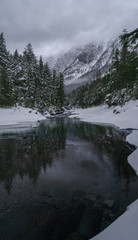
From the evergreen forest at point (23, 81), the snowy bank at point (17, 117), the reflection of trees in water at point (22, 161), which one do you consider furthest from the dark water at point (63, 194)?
→ the evergreen forest at point (23, 81)

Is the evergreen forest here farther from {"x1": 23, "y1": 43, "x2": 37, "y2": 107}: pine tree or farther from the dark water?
the dark water

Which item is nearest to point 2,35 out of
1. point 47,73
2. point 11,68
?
point 11,68

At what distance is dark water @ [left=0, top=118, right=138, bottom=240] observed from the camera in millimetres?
4043

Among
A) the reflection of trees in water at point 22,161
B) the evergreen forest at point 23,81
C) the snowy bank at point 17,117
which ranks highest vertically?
the evergreen forest at point 23,81

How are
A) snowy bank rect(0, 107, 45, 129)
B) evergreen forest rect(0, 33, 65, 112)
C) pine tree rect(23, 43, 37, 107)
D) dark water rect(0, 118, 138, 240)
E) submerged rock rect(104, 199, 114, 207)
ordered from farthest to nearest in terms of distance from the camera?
pine tree rect(23, 43, 37, 107)
evergreen forest rect(0, 33, 65, 112)
snowy bank rect(0, 107, 45, 129)
submerged rock rect(104, 199, 114, 207)
dark water rect(0, 118, 138, 240)

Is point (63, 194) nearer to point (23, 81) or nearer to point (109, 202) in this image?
point (109, 202)

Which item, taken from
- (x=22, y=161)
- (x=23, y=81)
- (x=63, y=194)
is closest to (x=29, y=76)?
(x=23, y=81)

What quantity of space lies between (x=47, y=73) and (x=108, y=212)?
58.0 metres

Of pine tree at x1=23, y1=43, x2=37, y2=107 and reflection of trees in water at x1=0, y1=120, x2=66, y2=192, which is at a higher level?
pine tree at x1=23, y1=43, x2=37, y2=107

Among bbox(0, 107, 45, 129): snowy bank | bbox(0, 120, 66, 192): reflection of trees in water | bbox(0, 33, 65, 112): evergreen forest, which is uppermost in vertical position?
bbox(0, 33, 65, 112): evergreen forest

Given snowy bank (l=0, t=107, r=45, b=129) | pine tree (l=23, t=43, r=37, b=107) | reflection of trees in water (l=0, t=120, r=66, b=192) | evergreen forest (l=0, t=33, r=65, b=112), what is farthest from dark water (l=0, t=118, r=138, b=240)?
pine tree (l=23, t=43, r=37, b=107)

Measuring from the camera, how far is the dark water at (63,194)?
4043 mm

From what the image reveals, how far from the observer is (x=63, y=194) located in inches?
223

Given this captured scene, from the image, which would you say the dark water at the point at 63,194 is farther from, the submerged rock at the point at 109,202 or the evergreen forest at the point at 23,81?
the evergreen forest at the point at 23,81
